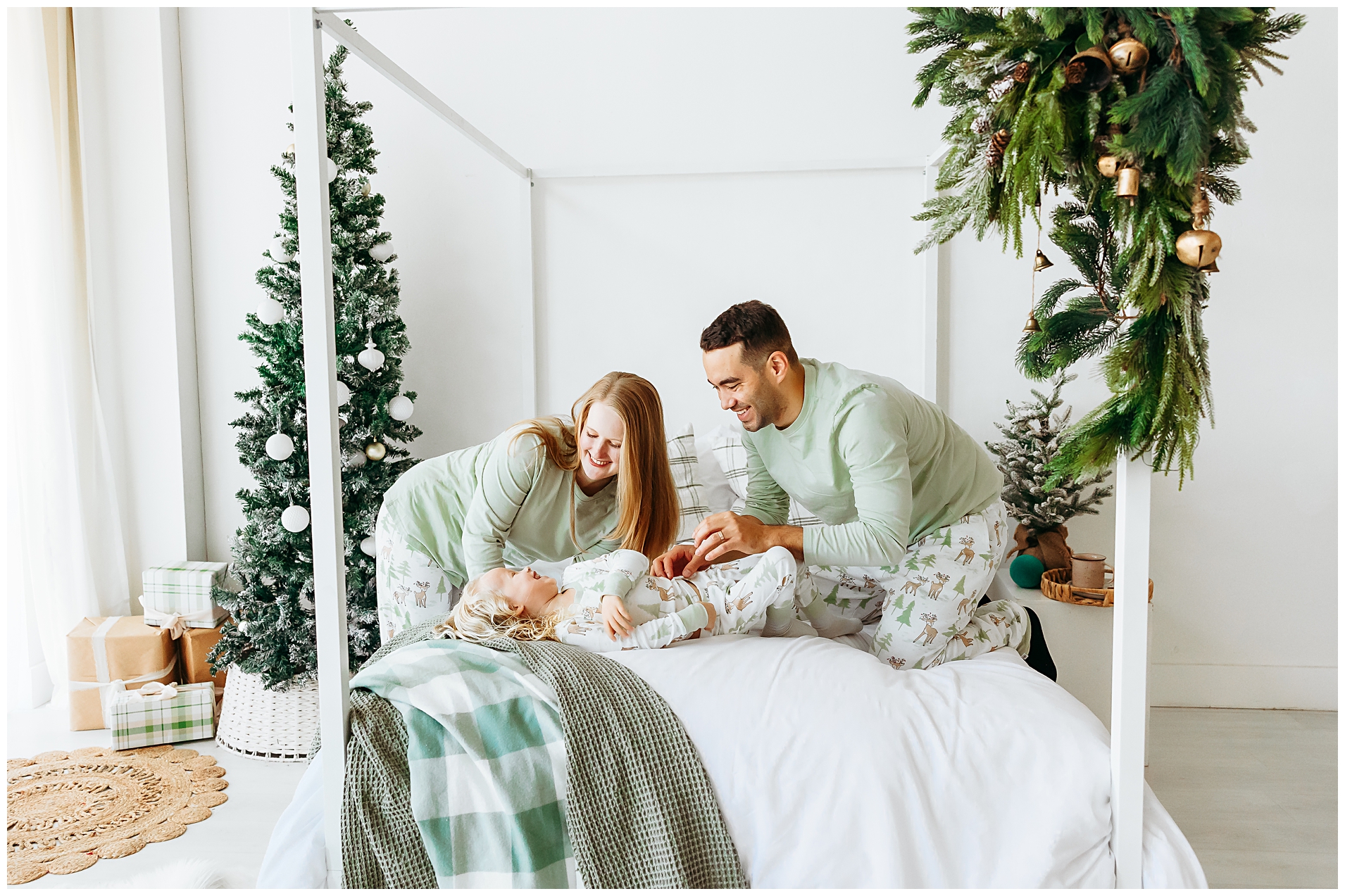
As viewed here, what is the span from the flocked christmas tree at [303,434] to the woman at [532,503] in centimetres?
37

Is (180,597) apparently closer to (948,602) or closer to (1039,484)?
(948,602)

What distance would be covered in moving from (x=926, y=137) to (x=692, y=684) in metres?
2.09

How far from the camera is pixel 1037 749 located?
1457mm

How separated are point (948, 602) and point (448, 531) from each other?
1.25 metres

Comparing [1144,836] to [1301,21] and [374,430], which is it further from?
[374,430]

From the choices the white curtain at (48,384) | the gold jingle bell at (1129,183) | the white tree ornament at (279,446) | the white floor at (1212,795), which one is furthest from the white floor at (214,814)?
the gold jingle bell at (1129,183)

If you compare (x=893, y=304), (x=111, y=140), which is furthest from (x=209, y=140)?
(x=893, y=304)

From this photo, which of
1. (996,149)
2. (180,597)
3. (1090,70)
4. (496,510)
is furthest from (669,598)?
(180,597)

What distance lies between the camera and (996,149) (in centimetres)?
126

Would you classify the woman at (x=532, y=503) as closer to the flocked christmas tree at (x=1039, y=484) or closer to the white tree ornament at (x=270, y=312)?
the white tree ornament at (x=270, y=312)

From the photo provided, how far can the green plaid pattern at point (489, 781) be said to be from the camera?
A: 1431 millimetres

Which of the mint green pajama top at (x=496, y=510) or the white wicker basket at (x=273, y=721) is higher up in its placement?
the mint green pajama top at (x=496, y=510)

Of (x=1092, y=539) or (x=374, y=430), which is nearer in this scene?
(x=374, y=430)

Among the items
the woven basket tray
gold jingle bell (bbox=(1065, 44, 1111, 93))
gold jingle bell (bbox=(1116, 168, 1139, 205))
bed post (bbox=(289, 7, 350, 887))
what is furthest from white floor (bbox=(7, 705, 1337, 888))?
gold jingle bell (bbox=(1065, 44, 1111, 93))
